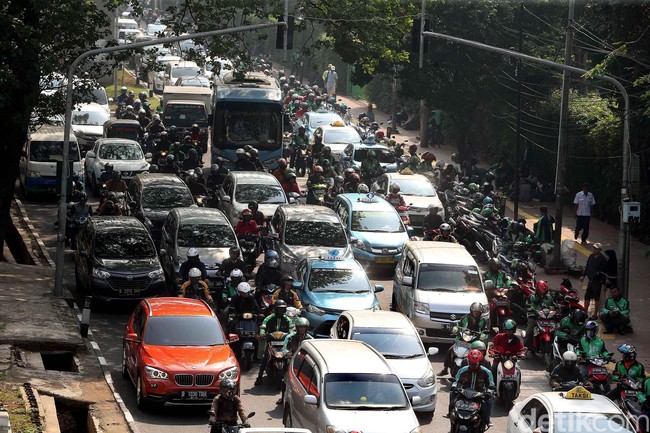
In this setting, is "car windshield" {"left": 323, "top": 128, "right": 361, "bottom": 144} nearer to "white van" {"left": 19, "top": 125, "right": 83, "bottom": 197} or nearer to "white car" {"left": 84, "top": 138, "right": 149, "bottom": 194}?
"white car" {"left": 84, "top": 138, "right": 149, "bottom": 194}

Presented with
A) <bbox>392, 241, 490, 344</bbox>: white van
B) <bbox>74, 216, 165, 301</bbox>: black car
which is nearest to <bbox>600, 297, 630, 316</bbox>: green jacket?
<bbox>392, 241, 490, 344</bbox>: white van

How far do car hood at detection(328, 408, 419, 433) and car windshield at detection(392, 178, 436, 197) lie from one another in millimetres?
20038

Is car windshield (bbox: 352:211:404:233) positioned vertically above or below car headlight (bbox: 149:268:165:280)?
above

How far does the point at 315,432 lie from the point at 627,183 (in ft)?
42.1

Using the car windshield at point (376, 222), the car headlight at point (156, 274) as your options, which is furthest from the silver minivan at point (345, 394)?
the car windshield at point (376, 222)

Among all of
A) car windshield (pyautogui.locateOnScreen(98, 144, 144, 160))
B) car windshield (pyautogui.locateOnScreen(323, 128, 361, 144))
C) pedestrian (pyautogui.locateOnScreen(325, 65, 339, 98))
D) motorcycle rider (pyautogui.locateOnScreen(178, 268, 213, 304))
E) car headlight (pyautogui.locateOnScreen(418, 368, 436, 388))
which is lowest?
car headlight (pyautogui.locateOnScreen(418, 368, 436, 388))

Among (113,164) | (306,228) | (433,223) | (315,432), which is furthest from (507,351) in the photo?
(113,164)

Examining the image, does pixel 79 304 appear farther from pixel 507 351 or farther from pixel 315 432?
pixel 315 432

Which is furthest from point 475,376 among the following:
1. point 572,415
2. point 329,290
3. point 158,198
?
point 158,198

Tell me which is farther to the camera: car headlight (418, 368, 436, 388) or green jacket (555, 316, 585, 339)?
green jacket (555, 316, 585, 339)

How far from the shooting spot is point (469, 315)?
23766 millimetres

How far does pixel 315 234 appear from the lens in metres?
30.3

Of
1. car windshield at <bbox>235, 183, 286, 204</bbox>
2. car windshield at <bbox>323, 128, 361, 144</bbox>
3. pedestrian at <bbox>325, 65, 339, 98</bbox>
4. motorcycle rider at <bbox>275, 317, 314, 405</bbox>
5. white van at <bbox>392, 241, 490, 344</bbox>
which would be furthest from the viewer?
pedestrian at <bbox>325, 65, 339, 98</bbox>

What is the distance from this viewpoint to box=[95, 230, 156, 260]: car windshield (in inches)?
1091
